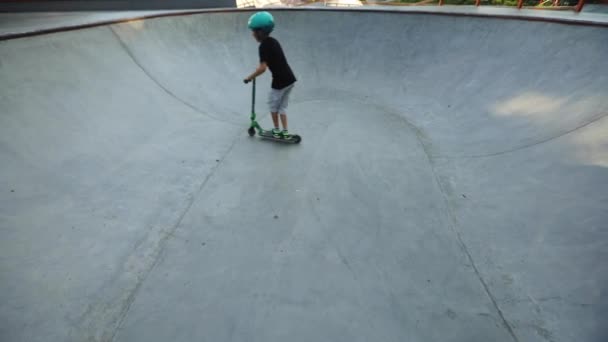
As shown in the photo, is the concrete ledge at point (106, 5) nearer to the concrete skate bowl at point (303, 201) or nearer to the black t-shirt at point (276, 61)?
the concrete skate bowl at point (303, 201)

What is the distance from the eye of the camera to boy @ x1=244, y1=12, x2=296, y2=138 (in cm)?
400

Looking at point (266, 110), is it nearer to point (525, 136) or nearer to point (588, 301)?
point (525, 136)

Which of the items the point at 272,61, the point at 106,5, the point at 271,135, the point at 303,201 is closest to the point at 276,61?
the point at 272,61

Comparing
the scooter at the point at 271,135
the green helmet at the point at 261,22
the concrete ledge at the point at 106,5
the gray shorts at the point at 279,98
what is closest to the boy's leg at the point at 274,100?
the gray shorts at the point at 279,98

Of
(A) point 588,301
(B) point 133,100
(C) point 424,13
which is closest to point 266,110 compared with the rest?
(B) point 133,100

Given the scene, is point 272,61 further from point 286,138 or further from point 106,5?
point 106,5

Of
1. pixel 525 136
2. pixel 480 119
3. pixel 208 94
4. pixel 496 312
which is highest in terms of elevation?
pixel 208 94

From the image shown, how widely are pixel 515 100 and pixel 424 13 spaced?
3.83m

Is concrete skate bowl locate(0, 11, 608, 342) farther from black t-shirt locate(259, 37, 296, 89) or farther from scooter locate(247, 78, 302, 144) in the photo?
black t-shirt locate(259, 37, 296, 89)

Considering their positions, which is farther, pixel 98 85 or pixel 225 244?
pixel 98 85

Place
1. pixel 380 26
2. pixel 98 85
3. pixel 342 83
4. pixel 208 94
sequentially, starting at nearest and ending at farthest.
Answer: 1. pixel 98 85
2. pixel 208 94
3. pixel 342 83
4. pixel 380 26

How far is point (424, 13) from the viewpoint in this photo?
7324 mm

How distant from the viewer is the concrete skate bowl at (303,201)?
7.53 ft

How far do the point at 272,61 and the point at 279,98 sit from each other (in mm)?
570
